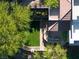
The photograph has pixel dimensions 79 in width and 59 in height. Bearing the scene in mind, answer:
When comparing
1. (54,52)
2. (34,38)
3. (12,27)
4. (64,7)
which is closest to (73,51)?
(54,52)

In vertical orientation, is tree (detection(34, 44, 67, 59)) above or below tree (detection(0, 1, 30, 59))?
below

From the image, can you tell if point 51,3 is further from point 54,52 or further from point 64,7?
point 54,52

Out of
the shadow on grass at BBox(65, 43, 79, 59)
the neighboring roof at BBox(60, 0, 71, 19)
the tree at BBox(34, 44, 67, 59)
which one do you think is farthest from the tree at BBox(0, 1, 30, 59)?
the shadow on grass at BBox(65, 43, 79, 59)

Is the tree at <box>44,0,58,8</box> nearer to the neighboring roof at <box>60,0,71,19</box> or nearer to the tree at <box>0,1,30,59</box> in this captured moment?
the neighboring roof at <box>60,0,71,19</box>

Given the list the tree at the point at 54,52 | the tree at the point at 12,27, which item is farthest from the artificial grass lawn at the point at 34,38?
the tree at the point at 54,52

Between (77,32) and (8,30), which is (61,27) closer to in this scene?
(77,32)
